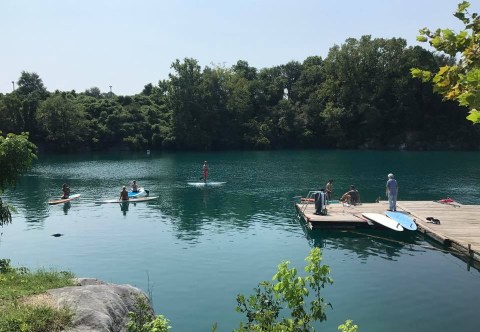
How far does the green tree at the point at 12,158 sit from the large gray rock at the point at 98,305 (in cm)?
634

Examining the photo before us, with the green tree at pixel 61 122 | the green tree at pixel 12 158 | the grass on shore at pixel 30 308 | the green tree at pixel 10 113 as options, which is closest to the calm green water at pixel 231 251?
the grass on shore at pixel 30 308

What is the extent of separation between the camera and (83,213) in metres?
35.8

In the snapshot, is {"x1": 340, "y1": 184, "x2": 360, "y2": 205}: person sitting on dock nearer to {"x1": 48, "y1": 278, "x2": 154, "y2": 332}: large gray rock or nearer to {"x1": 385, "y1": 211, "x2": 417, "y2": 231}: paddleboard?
{"x1": 385, "y1": 211, "x2": 417, "y2": 231}: paddleboard

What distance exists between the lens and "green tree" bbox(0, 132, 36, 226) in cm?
1538

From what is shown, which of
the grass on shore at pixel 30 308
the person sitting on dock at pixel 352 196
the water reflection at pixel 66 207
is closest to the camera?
the grass on shore at pixel 30 308

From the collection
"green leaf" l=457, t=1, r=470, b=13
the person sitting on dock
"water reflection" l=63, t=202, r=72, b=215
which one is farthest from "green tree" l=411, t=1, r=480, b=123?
"water reflection" l=63, t=202, r=72, b=215

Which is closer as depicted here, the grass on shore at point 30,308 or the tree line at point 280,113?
the grass on shore at point 30,308

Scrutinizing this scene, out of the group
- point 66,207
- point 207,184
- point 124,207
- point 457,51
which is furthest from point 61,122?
point 457,51

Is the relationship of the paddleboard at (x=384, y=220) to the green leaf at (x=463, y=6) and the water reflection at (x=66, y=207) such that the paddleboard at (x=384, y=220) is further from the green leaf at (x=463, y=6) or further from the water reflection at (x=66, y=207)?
the water reflection at (x=66, y=207)

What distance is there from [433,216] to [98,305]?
80.3ft

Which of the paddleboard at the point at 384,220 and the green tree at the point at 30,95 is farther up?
the green tree at the point at 30,95

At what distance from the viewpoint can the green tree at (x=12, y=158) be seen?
15383 mm

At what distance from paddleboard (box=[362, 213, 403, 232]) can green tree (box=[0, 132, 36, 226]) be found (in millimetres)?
19404

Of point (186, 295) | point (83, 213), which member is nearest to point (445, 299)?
point (186, 295)
